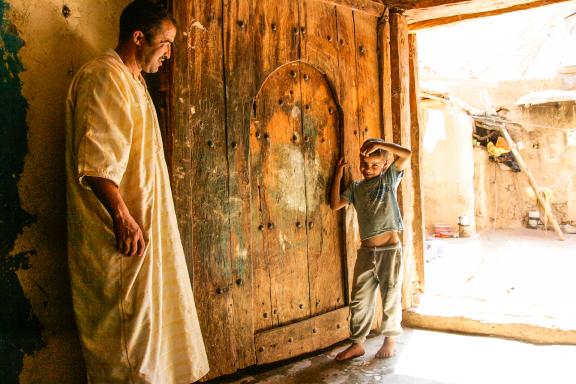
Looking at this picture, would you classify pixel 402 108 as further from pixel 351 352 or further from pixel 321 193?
pixel 351 352

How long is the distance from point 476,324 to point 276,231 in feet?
6.23

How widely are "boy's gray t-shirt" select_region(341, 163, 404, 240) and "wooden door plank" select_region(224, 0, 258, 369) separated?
0.88m

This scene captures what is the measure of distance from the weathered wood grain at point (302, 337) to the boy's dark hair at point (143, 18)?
6.35 feet

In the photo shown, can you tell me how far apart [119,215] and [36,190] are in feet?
1.79

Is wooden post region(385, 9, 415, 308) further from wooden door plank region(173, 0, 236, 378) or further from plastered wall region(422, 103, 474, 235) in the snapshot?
plastered wall region(422, 103, 474, 235)

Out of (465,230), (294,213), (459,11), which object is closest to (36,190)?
(294,213)

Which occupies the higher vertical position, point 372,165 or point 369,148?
point 369,148

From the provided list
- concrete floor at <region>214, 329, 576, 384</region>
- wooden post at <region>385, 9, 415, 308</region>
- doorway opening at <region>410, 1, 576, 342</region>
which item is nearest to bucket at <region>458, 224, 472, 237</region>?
doorway opening at <region>410, 1, 576, 342</region>

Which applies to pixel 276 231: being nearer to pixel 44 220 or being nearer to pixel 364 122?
pixel 364 122

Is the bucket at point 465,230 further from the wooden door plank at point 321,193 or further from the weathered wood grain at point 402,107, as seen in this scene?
the wooden door plank at point 321,193

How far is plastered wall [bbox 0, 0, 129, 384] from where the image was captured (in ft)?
5.94

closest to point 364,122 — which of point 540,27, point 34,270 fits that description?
point 34,270

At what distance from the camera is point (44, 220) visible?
1924 mm

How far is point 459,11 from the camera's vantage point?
12.1 ft
